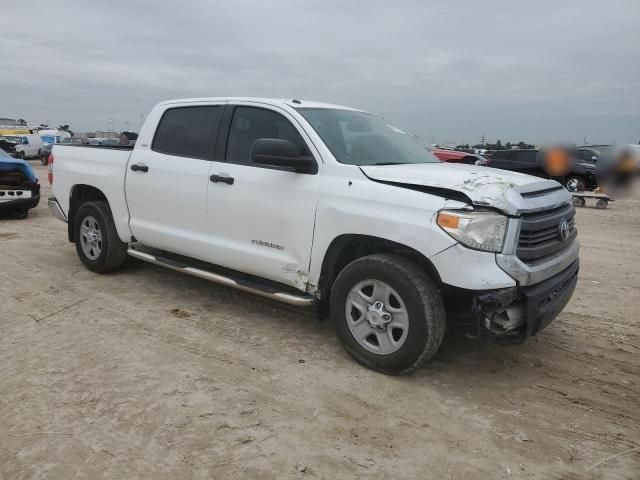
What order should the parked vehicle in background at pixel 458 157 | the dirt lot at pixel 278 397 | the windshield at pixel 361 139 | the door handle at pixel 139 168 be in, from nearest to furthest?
the dirt lot at pixel 278 397
the windshield at pixel 361 139
the door handle at pixel 139 168
the parked vehicle in background at pixel 458 157

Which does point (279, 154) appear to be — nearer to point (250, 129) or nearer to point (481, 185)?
point (250, 129)

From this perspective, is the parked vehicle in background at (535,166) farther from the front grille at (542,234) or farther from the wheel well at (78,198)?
the wheel well at (78,198)

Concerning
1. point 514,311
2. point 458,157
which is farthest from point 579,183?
point 458,157

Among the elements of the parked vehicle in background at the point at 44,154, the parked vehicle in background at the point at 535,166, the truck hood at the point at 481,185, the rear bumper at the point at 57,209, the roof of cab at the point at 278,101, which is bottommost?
the parked vehicle in background at the point at 44,154

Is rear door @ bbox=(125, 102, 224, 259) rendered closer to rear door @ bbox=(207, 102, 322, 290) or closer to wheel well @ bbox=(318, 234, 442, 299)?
rear door @ bbox=(207, 102, 322, 290)

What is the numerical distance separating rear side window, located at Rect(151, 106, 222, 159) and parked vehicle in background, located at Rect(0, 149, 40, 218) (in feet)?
19.8

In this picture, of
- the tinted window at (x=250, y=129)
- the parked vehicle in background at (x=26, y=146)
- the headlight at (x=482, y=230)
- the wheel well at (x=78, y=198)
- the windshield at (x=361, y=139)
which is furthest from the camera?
the parked vehicle in background at (x=26, y=146)

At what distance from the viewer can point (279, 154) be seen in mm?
3766

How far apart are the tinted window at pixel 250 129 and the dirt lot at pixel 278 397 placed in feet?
4.79

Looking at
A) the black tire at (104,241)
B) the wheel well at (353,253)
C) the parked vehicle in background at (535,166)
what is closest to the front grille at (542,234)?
the parked vehicle in background at (535,166)

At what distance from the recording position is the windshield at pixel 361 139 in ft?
13.3

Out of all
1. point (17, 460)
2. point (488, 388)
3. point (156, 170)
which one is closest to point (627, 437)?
point (488, 388)

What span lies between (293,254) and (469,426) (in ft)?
5.71

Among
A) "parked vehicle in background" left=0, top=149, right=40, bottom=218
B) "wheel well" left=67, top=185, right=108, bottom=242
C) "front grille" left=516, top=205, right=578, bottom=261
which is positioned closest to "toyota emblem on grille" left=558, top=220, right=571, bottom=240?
"front grille" left=516, top=205, right=578, bottom=261
